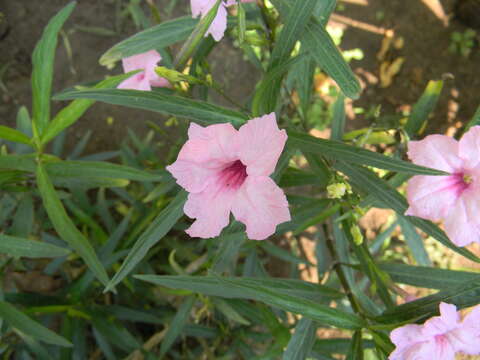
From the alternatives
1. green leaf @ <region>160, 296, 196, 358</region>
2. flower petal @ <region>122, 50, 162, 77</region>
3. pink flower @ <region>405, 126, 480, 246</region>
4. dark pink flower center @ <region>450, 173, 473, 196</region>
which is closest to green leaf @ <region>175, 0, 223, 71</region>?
flower petal @ <region>122, 50, 162, 77</region>

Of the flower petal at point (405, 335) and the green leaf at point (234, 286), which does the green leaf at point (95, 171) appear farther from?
the flower petal at point (405, 335)

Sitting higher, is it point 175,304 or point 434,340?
point 434,340

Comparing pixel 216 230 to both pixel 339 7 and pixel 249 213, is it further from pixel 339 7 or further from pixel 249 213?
pixel 339 7

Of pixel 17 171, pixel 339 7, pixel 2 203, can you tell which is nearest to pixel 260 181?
pixel 17 171

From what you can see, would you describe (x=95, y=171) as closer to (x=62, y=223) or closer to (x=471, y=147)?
(x=62, y=223)

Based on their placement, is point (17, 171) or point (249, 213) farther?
point (17, 171)

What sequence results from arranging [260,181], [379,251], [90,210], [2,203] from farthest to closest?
[379,251]
[90,210]
[2,203]
[260,181]

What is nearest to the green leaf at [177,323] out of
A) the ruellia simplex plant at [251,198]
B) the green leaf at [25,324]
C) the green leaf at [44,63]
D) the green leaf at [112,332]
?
the ruellia simplex plant at [251,198]
